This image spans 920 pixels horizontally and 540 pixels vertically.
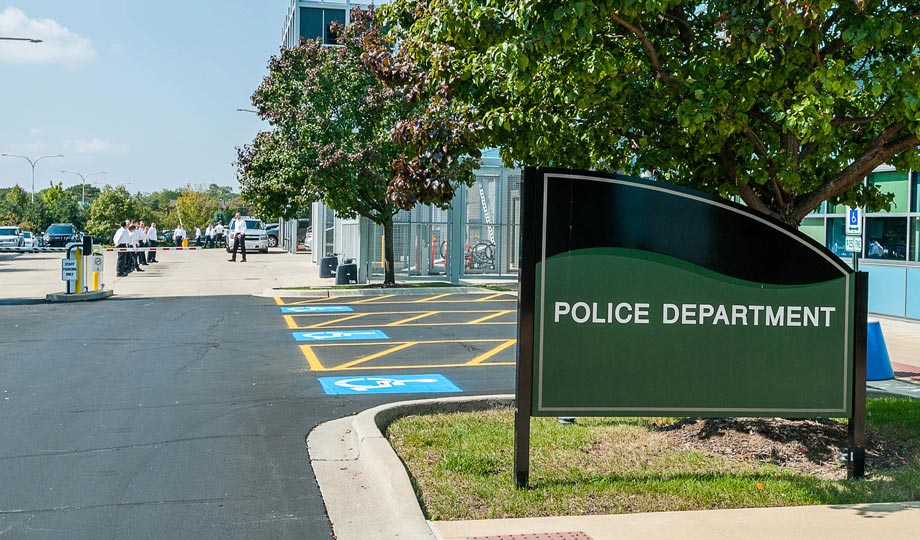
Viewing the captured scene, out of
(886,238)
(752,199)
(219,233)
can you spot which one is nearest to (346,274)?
(886,238)

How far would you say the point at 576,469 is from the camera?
22.5 ft

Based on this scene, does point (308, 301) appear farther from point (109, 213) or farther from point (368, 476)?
point (109, 213)

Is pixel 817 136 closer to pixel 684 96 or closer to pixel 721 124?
pixel 721 124

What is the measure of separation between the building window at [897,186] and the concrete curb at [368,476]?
44.4ft

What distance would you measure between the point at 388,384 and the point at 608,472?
4.58 meters

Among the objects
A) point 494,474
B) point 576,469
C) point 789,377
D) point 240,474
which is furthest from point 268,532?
point 789,377

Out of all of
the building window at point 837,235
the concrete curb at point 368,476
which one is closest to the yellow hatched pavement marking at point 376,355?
the concrete curb at point 368,476

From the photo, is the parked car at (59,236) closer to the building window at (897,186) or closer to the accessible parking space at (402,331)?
the accessible parking space at (402,331)

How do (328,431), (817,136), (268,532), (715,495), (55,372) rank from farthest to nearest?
1. (55,372)
2. (328,431)
3. (817,136)
4. (715,495)
5. (268,532)

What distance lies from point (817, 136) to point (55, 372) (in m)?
9.43

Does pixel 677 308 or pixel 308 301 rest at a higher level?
pixel 677 308

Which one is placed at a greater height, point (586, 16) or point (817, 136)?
point (586, 16)

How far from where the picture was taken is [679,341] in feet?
21.5

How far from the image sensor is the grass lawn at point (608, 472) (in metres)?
6.04
